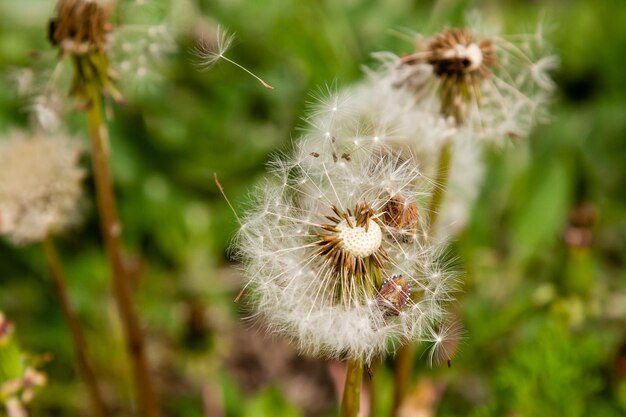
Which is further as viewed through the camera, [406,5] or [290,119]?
[406,5]

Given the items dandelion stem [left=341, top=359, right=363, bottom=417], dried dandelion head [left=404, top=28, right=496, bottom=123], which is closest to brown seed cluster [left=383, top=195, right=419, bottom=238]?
dandelion stem [left=341, top=359, right=363, bottom=417]

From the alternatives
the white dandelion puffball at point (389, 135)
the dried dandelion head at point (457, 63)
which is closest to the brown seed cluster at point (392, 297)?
the white dandelion puffball at point (389, 135)

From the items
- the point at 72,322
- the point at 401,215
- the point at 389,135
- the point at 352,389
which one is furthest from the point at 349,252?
the point at 72,322

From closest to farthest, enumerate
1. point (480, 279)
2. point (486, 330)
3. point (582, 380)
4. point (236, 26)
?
point (582, 380), point (486, 330), point (480, 279), point (236, 26)

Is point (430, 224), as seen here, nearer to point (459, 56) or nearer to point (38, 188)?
point (459, 56)

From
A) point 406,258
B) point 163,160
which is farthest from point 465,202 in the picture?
point 163,160

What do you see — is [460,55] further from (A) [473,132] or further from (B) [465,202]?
(B) [465,202]
